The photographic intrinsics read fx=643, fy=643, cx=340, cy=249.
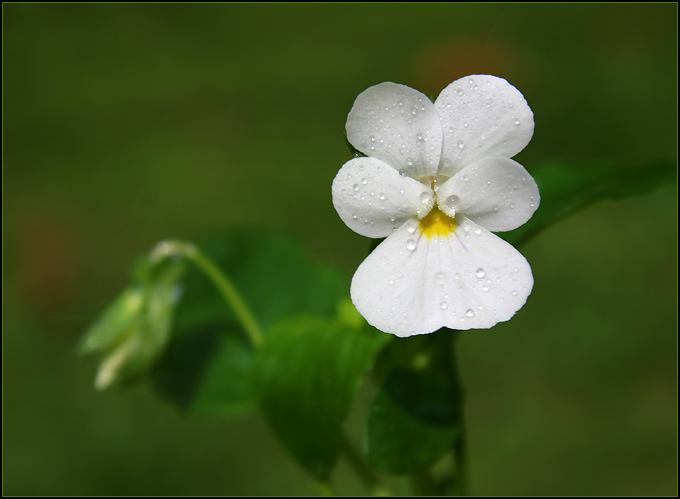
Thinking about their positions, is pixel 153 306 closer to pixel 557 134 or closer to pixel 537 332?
pixel 537 332

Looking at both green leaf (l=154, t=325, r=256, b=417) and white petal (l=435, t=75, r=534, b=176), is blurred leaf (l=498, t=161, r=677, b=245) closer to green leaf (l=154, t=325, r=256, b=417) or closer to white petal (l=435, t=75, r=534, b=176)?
white petal (l=435, t=75, r=534, b=176)

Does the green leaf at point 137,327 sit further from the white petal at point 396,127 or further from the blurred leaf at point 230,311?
the white petal at point 396,127

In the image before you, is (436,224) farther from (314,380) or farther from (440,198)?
(314,380)

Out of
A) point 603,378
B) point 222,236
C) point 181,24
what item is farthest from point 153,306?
point 181,24

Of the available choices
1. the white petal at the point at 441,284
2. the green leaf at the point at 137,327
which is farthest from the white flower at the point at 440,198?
the green leaf at the point at 137,327

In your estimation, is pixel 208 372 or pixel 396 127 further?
pixel 208 372

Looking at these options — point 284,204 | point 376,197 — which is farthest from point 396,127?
point 284,204

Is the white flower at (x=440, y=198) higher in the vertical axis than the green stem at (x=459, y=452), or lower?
higher
